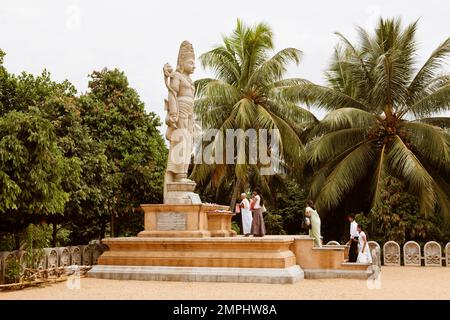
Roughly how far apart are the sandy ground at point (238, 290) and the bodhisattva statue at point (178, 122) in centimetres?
364

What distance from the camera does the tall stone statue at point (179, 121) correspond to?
15.0m

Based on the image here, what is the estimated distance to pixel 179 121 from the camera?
15.2m

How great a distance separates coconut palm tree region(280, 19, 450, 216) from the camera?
1934 centimetres

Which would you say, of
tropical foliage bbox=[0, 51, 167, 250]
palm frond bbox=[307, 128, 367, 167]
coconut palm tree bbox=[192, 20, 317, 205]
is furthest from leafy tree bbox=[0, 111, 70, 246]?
palm frond bbox=[307, 128, 367, 167]

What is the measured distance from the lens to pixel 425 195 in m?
18.2

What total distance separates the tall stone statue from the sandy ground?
355 centimetres

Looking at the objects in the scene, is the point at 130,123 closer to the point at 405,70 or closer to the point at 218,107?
the point at 218,107

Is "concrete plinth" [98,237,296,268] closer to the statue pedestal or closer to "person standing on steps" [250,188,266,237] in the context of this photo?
the statue pedestal

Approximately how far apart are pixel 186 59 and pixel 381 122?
895 centimetres

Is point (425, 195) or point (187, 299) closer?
point (187, 299)

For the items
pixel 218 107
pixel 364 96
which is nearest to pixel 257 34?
pixel 218 107

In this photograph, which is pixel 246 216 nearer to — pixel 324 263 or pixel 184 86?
pixel 324 263

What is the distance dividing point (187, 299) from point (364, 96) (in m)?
14.5

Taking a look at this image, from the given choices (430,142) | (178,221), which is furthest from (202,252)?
(430,142)
